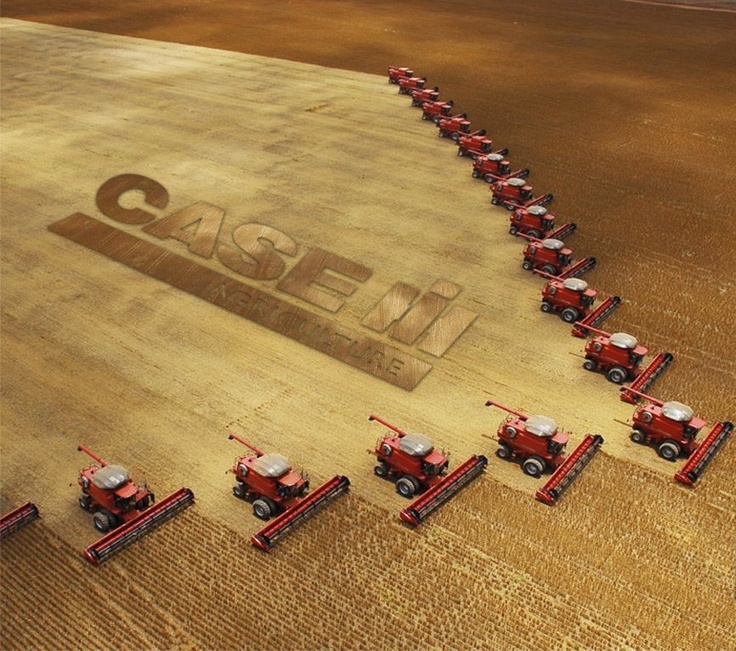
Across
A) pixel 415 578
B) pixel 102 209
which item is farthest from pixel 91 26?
pixel 415 578

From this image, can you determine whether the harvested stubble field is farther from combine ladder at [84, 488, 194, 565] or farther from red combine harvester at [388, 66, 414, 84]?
red combine harvester at [388, 66, 414, 84]

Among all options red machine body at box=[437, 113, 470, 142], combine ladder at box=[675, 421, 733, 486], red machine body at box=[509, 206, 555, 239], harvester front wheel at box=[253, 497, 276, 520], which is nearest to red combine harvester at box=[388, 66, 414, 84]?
red machine body at box=[437, 113, 470, 142]

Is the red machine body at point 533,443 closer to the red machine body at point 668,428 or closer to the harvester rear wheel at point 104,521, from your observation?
the red machine body at point 668,428

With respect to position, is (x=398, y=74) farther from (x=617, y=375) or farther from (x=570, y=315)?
(x=617, y=375)

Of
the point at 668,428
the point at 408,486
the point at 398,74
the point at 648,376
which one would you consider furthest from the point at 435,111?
the point at 408,486

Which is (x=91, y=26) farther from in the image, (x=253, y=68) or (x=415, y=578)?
(x=415, y=578)

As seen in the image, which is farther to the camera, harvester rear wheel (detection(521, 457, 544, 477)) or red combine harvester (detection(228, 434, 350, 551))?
harvester rear wheel (detection(521, 457, 544, 477))

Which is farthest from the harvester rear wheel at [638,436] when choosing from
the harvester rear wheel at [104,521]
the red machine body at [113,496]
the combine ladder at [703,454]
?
the harvester rear wheel at [104,521]
